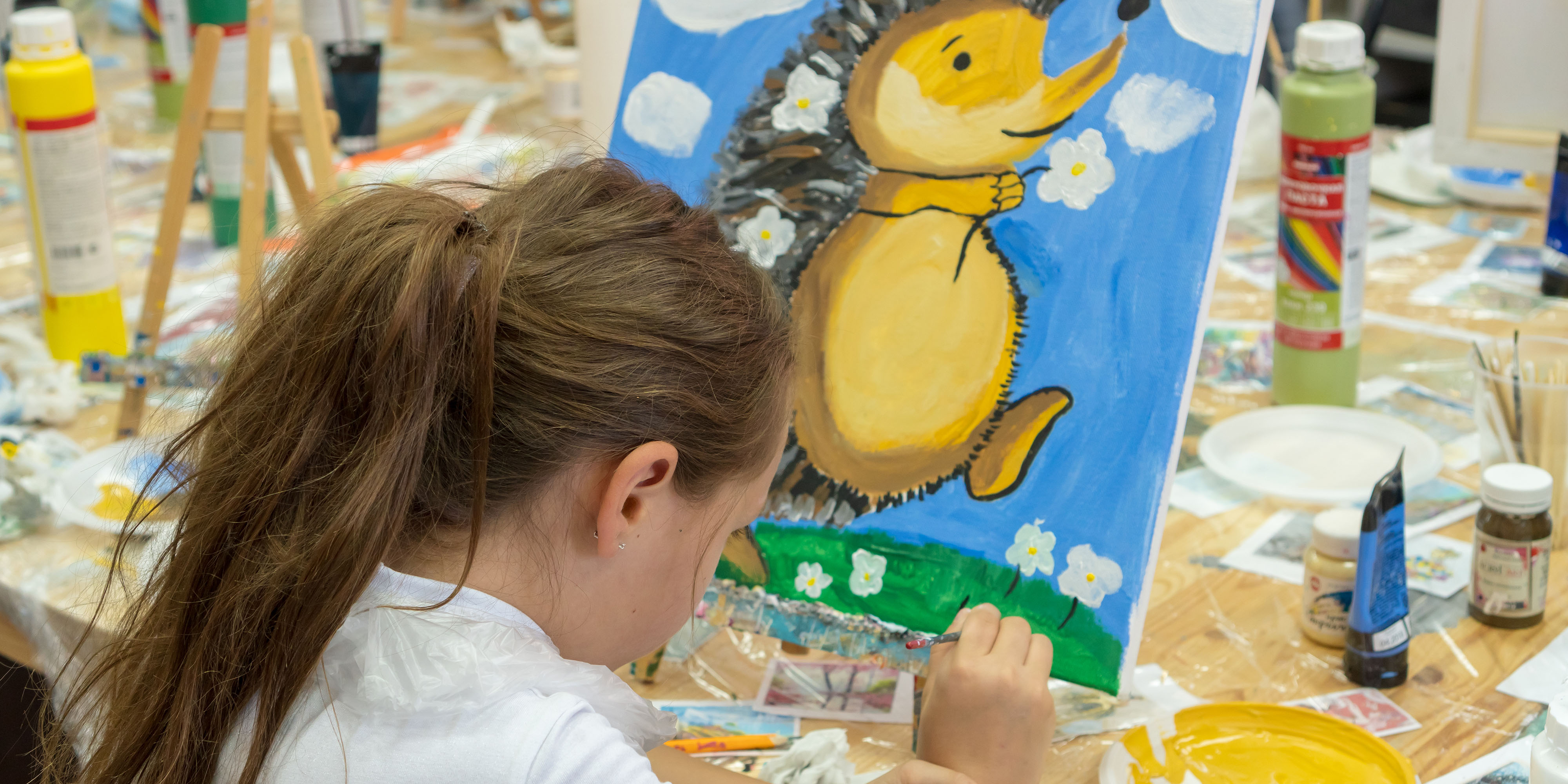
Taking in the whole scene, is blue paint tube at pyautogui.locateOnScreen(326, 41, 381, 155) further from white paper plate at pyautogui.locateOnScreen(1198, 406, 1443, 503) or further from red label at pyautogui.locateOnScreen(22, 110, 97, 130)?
white paper plate at pyautogui.locateOnScreen(1198, 406, 1443, 503)

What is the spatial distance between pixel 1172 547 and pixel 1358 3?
2.89 m

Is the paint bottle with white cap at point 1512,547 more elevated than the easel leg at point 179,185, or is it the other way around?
the easel leg at point 179,185

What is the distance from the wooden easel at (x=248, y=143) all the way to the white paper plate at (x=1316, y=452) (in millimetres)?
1052

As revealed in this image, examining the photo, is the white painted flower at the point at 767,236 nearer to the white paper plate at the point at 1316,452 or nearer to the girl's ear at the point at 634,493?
the girl's ear at the point at 634,493

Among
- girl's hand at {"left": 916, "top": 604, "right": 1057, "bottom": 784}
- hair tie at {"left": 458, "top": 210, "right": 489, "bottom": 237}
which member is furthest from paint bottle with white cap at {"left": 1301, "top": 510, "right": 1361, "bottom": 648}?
hair tie at {"left": 458, "top": 210, "right": 489, "bottom": 237}

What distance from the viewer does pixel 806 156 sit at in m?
1.17

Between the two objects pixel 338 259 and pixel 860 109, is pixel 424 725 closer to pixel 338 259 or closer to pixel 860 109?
pixel 338 259

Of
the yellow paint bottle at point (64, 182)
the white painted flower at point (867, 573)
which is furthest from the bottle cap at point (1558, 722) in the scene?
the yellow paint bottle at point (64, 182)

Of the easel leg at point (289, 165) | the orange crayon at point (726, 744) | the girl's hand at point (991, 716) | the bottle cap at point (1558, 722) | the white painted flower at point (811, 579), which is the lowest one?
the orange crayon at point (726, 744)

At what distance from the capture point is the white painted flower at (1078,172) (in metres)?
1.04

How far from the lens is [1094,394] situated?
39.6 inches

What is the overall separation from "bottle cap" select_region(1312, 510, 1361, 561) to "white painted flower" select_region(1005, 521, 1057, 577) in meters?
0.23

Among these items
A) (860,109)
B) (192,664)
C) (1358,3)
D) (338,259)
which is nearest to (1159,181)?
(860,109)

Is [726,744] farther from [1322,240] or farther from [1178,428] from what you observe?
[1322,240]
